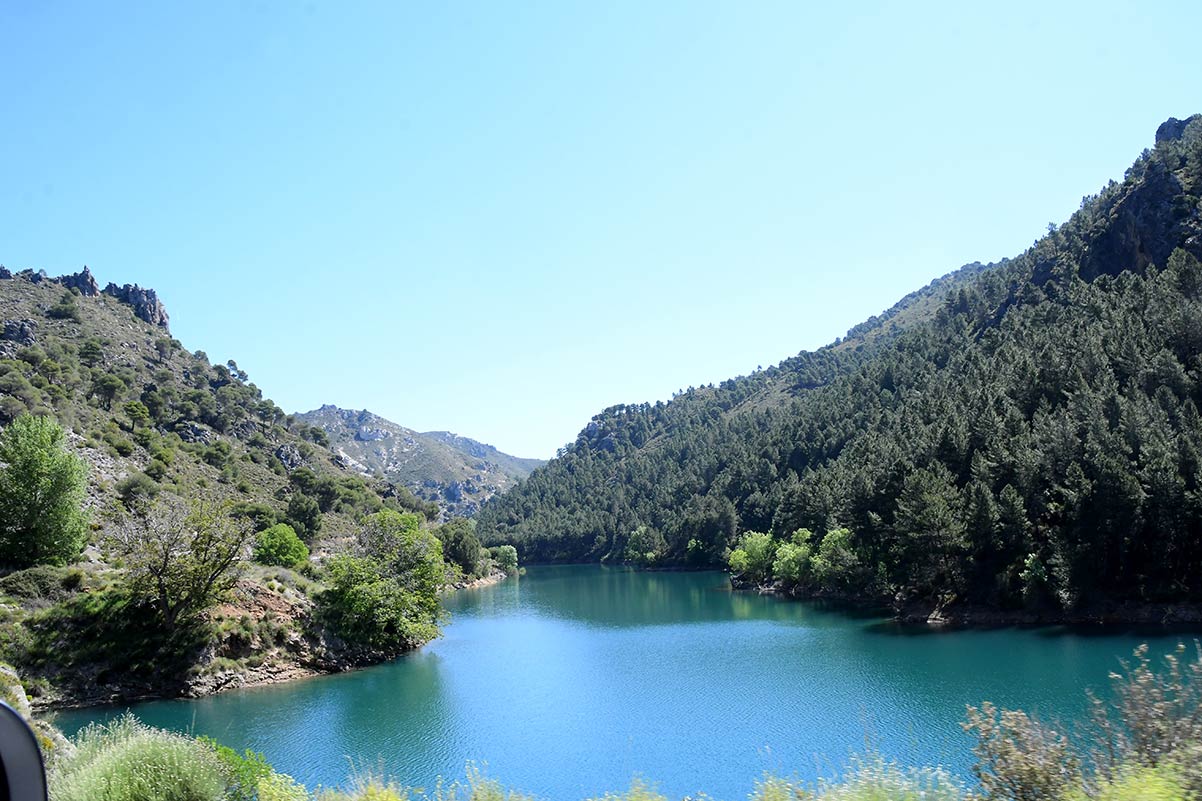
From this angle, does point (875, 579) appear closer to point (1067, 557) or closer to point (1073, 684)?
point (1067, 557)

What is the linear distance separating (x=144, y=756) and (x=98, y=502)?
53980mm

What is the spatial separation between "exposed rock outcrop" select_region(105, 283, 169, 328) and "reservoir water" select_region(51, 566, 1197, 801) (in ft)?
295

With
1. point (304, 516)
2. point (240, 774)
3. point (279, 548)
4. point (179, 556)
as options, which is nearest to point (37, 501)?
point (179, 556)

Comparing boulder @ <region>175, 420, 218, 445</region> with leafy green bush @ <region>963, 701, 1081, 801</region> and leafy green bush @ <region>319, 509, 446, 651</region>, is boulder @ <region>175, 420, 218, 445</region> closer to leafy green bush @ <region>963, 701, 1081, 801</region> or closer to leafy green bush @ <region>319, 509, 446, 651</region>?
leafy green bush @ <region>319, 509, 446, 651</region>

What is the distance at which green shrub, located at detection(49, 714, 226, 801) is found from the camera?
36.6 feet

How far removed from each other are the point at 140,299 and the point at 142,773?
126 meters

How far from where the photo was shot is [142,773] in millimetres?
12062

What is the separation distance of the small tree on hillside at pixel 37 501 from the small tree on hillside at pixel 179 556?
3439 mm

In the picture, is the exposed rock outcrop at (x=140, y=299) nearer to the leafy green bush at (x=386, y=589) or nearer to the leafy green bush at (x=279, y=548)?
the leafy green bush at (x=279, y=548)

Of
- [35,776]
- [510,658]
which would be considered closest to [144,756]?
[35,776]

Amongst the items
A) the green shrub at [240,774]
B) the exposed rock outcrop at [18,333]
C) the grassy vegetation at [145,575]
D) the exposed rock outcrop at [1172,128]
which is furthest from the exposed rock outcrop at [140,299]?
the exposed rock outcrop at [1172,128]

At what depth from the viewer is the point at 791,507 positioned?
290ft

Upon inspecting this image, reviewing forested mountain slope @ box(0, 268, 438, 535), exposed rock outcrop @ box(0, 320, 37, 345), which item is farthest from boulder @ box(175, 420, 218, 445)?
exposed rock outcrop @ box(0, 320, 37, 345)

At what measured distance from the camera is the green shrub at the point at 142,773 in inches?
439
